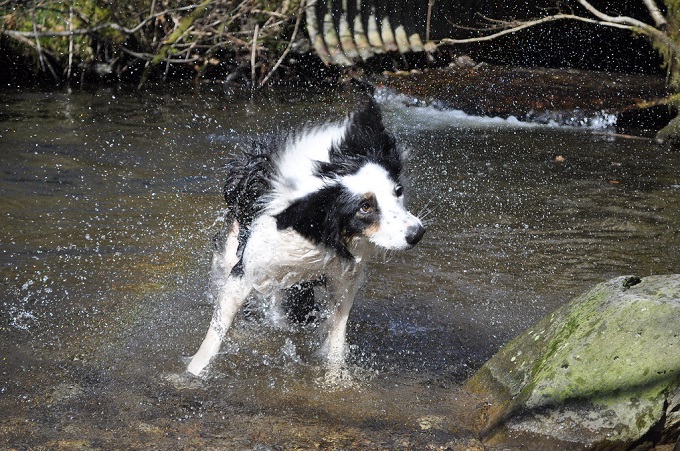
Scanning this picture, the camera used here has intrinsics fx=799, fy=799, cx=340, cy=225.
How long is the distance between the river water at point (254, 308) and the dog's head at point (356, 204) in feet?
2.81

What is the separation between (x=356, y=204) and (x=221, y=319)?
3.32ft

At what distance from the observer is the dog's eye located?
361 cm

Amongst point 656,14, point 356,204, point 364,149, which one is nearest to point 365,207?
point 356,204

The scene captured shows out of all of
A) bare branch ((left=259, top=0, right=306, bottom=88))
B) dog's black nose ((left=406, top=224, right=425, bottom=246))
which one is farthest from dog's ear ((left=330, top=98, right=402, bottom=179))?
bare branch ((left=259, top=0, right=306, bottom=88))

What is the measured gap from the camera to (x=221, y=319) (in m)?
4.09

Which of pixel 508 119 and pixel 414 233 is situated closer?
pixel 414 233

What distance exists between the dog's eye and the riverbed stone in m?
1.03

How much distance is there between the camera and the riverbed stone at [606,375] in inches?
128

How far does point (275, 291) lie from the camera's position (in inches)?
168

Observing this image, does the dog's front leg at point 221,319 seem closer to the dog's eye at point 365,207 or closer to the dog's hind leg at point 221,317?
the dog's hind leg at point 221,317

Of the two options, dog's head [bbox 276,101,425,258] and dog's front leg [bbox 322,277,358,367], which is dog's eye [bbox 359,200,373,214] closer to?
dog's head [bbox 276,101,425,258]

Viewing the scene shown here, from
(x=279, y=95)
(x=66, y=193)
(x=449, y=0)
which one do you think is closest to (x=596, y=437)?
(x=66, y=193)

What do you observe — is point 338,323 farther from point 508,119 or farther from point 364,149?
point 508,119

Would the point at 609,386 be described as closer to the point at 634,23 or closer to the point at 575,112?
the point at 575,112
